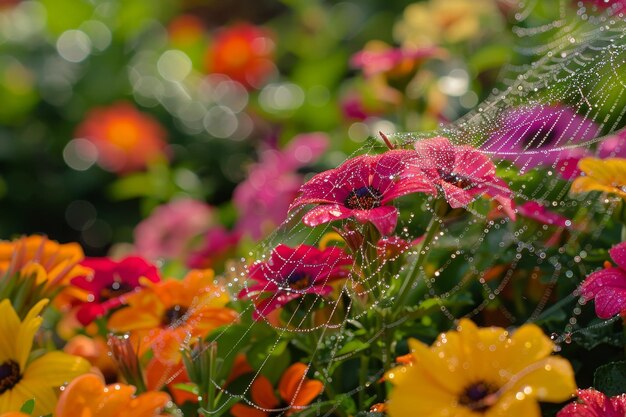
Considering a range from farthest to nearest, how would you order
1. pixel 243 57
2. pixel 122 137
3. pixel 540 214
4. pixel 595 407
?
pixel 243 57 → pixel 122 137 → pixel 540 214 → pixel 595 407

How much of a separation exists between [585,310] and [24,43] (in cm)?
236

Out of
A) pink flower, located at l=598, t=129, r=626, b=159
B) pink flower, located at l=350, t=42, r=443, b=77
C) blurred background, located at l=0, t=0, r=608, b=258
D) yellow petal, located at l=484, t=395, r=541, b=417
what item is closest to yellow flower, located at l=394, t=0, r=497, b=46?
blurred background, located at l=0, t=0, r=608, b=258

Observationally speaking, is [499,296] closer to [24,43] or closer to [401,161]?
[401,161]

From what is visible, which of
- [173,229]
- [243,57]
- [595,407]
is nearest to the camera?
[595,407]

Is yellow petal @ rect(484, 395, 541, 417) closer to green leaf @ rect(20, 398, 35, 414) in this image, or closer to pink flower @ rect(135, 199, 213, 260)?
green leaf @ rect(20, 398, 35, 414)

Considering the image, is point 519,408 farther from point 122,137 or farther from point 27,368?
point 122,137

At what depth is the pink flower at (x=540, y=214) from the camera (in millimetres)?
939

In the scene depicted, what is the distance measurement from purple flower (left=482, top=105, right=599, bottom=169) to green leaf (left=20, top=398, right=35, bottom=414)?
44cm

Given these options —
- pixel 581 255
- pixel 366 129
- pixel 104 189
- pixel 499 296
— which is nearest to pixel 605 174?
pixel 581 255

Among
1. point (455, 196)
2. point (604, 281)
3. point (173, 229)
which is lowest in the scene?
point (173, 229)

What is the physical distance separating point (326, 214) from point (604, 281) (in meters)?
0.24

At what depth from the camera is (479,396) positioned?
2.06 ft

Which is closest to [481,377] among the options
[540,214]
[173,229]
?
[540,214]

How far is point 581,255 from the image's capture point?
0.95m
